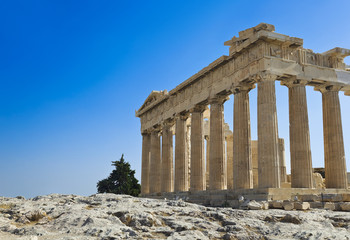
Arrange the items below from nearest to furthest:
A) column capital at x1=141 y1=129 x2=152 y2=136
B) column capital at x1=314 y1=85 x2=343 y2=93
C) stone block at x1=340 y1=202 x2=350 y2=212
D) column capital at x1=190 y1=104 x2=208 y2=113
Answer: stone block at x1=340 y1=202 x2=350 y2=212, column capital at x1=314 y1=85 x2=343 y2=93, column capital at x1=190 y1=104 x2=208 y2=113, column capital at x1=141 y1=129 x2=152 y2=136

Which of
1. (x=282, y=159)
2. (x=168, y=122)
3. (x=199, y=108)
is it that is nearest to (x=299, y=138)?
(x=199, y=108)

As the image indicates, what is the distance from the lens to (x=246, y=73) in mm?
28031

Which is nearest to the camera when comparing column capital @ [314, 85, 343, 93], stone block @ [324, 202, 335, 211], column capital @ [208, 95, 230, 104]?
stone block @ [324, 202, 335, 211]

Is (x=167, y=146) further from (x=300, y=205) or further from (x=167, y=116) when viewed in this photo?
(x=300, y=205)

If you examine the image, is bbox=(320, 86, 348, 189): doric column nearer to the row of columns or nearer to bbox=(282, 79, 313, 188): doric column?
the row of columns

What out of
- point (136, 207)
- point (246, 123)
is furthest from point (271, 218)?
point (246, 123)

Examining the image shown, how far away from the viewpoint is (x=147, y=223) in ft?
35.6

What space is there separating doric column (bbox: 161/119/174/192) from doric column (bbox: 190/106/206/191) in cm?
630

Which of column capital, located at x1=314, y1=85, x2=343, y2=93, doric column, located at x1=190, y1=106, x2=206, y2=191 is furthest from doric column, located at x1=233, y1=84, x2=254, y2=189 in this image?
doric column, located at x1=190, y1=106, x2=206, y2=191

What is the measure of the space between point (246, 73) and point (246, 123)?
3.55 meters

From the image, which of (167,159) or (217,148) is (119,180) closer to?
(167,159)

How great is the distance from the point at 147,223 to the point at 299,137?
18676 millimetres

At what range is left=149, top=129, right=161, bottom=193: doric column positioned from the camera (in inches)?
1763

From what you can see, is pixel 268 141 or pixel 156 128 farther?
pixel 156 128
